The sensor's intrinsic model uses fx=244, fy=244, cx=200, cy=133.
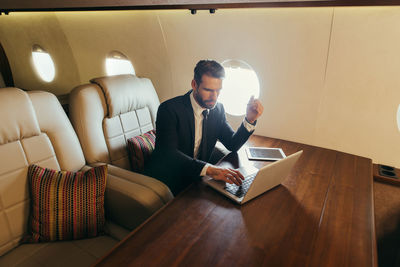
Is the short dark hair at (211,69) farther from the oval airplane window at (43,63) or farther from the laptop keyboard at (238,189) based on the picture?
the oval airplane window at (43,63)

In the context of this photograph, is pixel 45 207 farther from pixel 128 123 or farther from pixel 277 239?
pixel 277 239

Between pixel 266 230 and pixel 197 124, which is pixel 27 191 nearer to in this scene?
pixel 197 124

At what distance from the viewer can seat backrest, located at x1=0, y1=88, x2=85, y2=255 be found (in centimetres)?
117

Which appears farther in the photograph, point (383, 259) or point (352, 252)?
point (383, 259)

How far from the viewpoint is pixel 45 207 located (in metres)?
1.19

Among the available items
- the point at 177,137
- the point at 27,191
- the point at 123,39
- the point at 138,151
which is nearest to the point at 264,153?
the point at 177,137

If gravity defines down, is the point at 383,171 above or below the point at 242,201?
below

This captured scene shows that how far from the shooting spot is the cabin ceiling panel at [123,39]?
8.16 feet

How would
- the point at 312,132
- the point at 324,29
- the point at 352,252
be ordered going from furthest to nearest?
1. the point at 312,132
2. the point at 324,29
3. the point at 352,252

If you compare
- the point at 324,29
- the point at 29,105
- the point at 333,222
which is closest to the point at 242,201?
the point at 333,222

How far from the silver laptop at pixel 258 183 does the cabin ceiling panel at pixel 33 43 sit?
3170mm

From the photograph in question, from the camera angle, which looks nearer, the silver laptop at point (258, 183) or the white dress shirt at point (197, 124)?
the silver laptop at point (258, 183)

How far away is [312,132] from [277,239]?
129 cm

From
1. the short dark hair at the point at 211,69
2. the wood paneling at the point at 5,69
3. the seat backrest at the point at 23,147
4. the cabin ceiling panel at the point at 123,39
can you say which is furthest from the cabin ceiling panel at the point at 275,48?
the wood paneling at the point at 5,69
